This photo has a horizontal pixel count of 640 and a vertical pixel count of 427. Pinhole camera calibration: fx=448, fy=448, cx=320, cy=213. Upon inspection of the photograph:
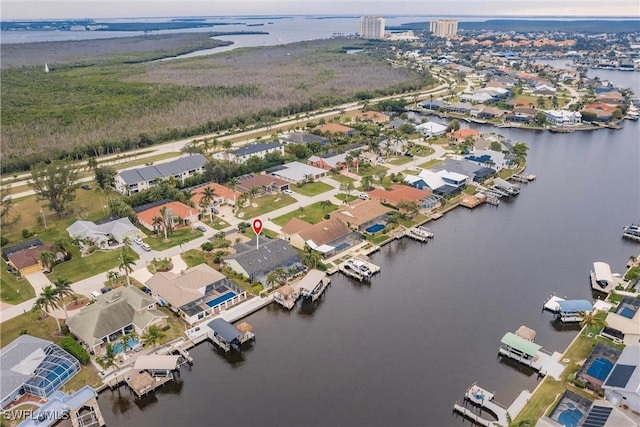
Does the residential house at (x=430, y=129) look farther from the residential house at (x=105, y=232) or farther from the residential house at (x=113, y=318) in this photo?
the residential house at (x=113, y=318)

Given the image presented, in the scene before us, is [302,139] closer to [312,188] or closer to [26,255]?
[312,188]

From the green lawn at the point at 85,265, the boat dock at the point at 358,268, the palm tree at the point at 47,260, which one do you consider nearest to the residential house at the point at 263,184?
the green lawn at the point at 85,265

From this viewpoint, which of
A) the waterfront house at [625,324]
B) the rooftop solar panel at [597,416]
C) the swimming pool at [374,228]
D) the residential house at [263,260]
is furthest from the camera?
the swimming pool at [374,228]

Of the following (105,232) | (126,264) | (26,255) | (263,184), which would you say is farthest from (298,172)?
(26,255)

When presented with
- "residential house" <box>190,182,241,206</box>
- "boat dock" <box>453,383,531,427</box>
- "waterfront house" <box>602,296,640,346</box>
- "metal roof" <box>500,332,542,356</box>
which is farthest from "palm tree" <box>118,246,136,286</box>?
"waterfront house" <box>602,296,640,346</box>

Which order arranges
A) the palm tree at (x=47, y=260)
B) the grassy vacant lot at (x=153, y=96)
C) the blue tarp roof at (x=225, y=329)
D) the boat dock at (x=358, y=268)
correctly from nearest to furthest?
the blue tarp roof at (x=225, y=329), the palm tree at (x=47, y=260), the boat dock at (x=358, y=268), the grassy vacant lot at (x=153, y=96)

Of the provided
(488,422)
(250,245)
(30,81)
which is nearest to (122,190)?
(250,245)
